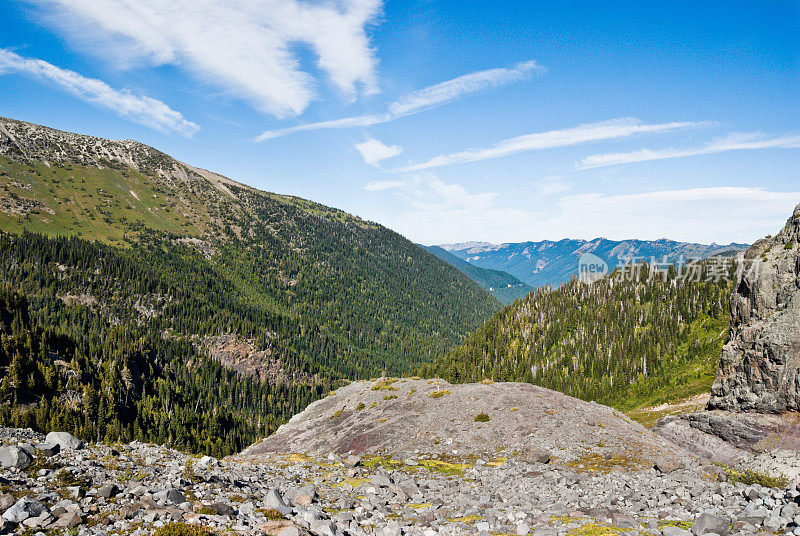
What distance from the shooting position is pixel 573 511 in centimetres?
2141

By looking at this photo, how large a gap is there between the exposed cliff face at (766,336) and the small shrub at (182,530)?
192ft

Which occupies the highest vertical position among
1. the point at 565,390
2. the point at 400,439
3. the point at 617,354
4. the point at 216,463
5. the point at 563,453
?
the point at 216,463

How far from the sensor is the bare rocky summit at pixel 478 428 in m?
40.5

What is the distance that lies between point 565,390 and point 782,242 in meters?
126

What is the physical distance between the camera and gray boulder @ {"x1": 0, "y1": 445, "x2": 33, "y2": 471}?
16750 millimetres

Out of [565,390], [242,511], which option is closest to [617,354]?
[565,390]

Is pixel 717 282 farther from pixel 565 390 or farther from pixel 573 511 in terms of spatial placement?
pixel 573 511

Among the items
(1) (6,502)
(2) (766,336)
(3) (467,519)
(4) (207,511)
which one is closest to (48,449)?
(1) (6,502)

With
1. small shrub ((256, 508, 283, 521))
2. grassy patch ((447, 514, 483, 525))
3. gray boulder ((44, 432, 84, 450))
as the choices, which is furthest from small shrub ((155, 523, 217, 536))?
grassy patch ((447, 514, 483, 525))

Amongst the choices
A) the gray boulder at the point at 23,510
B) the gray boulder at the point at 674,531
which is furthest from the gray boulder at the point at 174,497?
the gray boulder at the point at 674,531

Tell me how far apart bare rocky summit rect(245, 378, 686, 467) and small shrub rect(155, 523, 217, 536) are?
31708 mm

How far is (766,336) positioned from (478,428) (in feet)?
120

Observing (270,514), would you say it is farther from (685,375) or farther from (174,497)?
(685,375)

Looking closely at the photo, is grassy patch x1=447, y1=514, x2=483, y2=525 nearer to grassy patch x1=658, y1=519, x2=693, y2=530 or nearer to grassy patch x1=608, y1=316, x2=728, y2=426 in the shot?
grassy patch x1=658, y1=519, x2=693, y2=530
